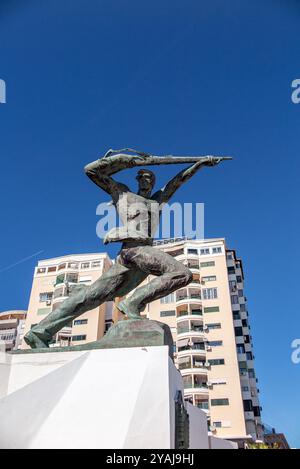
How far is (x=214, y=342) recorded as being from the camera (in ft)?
135

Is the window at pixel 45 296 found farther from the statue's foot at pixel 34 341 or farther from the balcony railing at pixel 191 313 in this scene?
the statue's foot at pixel 34 341

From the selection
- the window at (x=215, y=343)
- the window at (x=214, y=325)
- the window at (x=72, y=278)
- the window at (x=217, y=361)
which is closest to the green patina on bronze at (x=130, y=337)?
the window at (x=217, y=361)

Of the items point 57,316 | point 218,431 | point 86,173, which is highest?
point 218,431

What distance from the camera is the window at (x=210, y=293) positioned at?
4443cm

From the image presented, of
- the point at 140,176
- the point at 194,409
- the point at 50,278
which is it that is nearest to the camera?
the point at 194,409

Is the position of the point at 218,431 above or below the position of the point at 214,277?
below

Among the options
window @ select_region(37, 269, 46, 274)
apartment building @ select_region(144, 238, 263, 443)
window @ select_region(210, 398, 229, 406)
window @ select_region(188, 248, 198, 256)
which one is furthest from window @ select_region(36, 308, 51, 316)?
window @ select_region(210, 398, 229, 406)

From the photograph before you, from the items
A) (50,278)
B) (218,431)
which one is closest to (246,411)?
(218,431)

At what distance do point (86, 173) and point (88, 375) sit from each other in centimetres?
249

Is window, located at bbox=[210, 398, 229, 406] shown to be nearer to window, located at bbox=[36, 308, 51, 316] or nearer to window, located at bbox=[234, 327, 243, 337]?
window, located at bbox=[234, 327, 243, 337]

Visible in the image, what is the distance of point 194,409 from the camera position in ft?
16.2

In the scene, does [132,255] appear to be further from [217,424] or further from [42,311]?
[42,311]

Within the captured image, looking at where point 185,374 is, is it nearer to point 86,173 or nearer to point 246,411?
point 246,411
